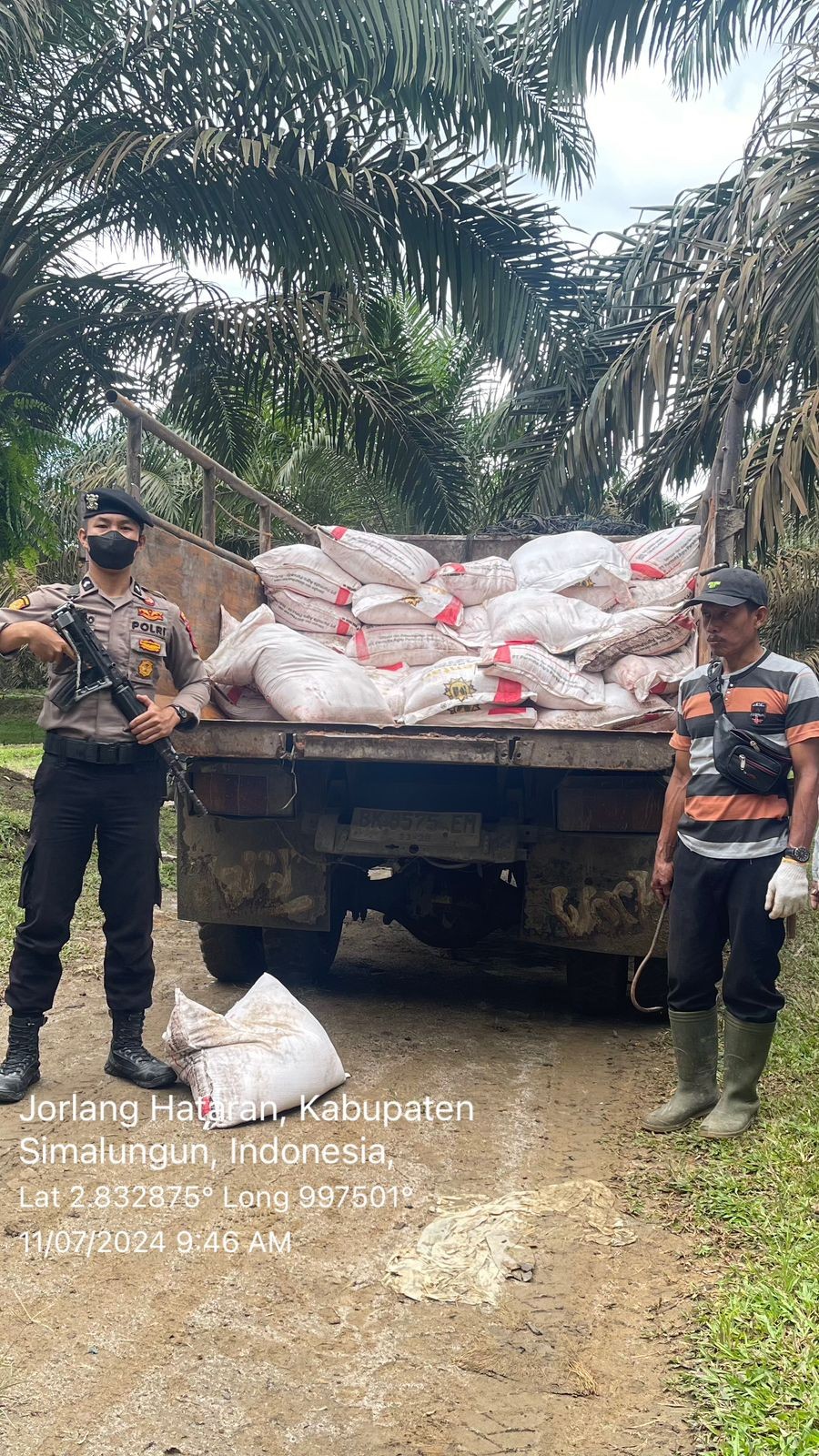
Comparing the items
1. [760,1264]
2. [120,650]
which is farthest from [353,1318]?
[120,650]

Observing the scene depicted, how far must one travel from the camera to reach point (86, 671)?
3830 millimetres

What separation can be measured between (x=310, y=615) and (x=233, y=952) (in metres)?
1.59

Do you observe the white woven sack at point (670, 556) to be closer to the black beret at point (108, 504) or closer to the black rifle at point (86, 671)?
the black beret at point (108, 504)

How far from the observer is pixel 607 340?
29.0 feet

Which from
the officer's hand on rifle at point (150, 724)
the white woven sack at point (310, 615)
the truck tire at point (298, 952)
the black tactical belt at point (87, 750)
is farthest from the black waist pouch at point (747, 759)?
the white woven sack at point (310, 615)

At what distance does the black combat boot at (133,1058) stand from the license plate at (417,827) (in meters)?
1.07

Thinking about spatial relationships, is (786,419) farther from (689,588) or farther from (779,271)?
(689,588)

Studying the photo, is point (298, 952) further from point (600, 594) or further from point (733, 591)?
point (733, 591)

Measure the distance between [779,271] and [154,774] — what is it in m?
4.98

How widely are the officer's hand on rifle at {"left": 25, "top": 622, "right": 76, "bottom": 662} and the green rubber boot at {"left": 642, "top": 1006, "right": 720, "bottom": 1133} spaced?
2169mm

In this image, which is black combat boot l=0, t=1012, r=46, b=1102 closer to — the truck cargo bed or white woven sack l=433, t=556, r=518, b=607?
the truck cargo bed

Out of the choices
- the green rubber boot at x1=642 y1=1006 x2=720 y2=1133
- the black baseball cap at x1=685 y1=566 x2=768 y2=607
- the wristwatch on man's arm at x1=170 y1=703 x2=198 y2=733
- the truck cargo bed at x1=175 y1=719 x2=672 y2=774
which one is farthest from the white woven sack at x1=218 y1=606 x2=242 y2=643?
the green rubber boot at x1=642 y1=1006 x2=720 y2=1133

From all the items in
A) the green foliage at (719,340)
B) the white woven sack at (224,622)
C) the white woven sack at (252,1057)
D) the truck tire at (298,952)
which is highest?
the green foliage at (719,340)

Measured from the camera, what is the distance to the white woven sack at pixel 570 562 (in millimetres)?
5508
